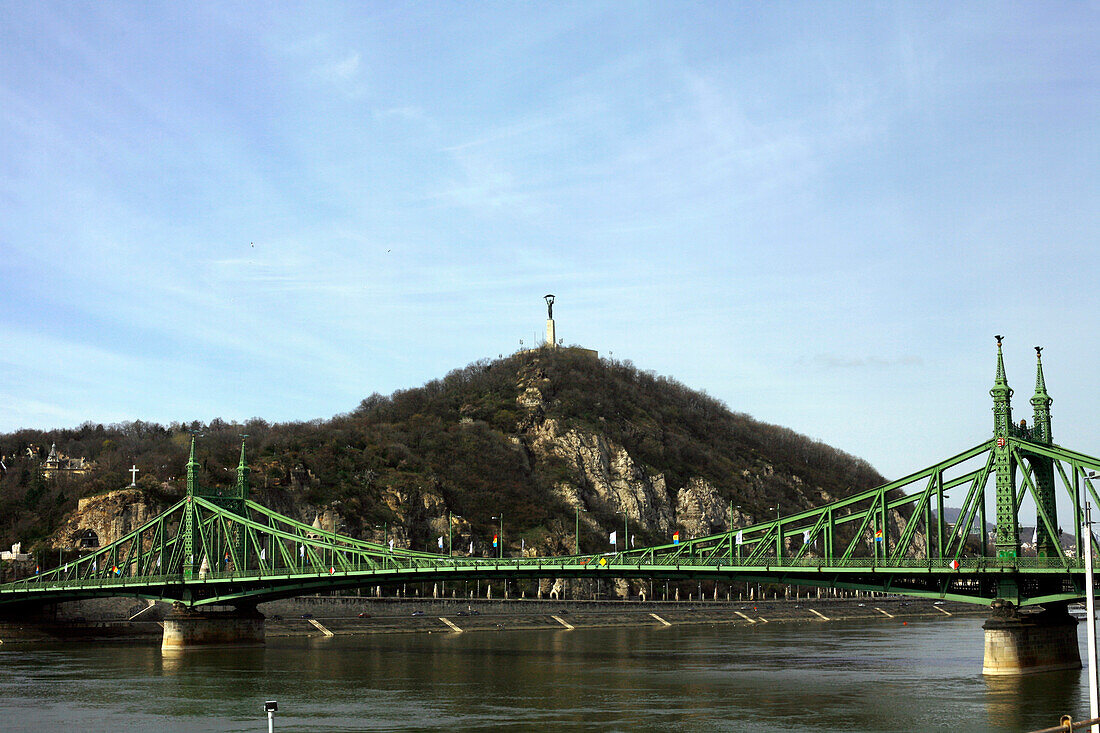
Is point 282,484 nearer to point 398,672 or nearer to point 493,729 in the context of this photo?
point 398,672

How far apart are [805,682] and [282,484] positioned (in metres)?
104

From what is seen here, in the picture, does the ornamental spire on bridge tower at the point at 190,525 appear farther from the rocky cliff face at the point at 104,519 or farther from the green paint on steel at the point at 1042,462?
the green paint on steel at the point at 1042,462

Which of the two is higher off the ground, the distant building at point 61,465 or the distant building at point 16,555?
the distant building at point 61,465

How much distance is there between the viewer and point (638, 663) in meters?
79.6

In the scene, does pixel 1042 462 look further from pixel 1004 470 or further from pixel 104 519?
pixel 104 519

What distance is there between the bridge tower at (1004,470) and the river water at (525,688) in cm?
A: 784

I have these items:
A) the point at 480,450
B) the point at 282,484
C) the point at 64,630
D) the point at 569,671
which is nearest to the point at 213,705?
the point at 569,671

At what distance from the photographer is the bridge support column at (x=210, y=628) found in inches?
3620

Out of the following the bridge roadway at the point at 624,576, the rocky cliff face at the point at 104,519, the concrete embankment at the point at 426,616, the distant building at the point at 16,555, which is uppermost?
the rocky cliff face at the point at 104,519

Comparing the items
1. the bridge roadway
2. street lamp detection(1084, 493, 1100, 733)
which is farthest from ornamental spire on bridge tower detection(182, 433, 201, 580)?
street lamp detection(1084, 493, 1100, 733)

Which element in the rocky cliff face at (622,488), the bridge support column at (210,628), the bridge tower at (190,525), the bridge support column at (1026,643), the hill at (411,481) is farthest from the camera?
the rocky cliff face at (622,488)

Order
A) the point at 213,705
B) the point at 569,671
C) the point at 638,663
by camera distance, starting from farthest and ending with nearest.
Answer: the point at 638,663 → the point at 569,671 → the point at 213,705

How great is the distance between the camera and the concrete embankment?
108 m

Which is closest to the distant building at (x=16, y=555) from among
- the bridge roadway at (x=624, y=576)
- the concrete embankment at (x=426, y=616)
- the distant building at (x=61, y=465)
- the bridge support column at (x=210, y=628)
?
the concrete embankment at (x=426, y=616)
